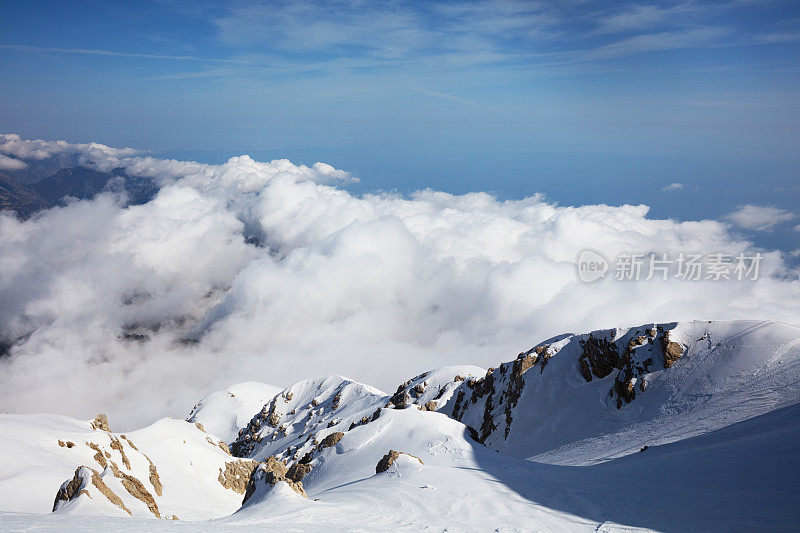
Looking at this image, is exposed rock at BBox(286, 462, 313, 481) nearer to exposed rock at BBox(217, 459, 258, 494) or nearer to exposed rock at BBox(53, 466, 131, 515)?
exposed rock at BBox(53, 466, 131, 515)

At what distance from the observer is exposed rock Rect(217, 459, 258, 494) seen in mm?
75062

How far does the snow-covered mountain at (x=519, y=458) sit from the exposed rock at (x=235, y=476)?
0.25 metres

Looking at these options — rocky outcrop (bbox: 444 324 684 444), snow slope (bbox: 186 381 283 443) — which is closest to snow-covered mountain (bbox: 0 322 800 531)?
rocky outcrop (bbox: 444 324 684 444)

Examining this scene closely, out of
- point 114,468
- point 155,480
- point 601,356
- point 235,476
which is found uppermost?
point 601,356

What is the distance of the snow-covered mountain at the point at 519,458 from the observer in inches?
824

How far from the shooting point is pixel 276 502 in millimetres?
22781

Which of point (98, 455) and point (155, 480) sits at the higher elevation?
point (98, 455)

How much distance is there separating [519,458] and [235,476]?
1943 inches

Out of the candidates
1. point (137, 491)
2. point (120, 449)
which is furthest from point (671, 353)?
point (120, 449)

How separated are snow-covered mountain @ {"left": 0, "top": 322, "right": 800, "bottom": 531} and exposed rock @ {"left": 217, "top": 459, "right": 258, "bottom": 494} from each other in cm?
25

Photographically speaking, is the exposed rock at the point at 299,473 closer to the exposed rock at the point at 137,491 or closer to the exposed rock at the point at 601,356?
the exposed rock at the point at 137,491

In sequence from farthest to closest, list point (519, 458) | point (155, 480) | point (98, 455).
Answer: point (155, 480), point (519, 458), point (98, 455)

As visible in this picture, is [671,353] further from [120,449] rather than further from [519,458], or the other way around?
[120,449]

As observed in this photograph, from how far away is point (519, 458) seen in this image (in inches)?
2357
